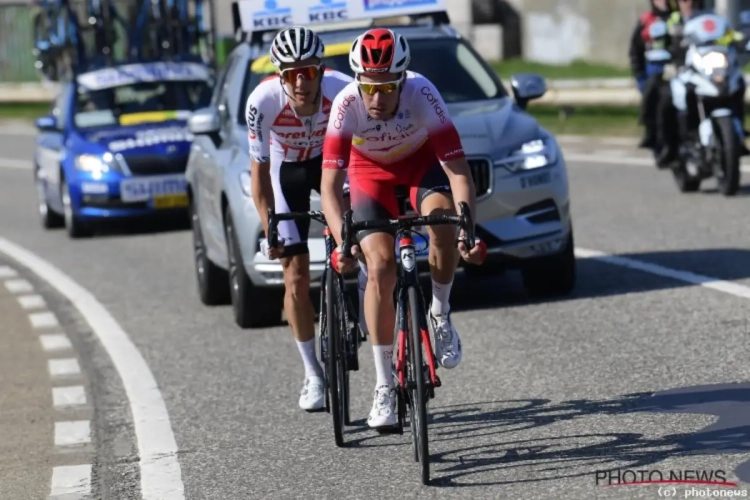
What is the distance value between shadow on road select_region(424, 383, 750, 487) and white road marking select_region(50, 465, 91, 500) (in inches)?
58.2

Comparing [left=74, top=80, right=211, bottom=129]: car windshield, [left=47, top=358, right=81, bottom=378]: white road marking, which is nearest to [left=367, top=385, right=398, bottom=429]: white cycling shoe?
[left=47, top=358, right=81, bottom=378]: white road marking

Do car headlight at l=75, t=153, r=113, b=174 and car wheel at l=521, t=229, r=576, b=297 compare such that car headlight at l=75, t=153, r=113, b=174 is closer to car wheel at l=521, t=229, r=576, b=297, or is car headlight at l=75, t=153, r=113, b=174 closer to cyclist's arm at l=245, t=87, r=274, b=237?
car wheel at l=521, t=229, r=576, b=297

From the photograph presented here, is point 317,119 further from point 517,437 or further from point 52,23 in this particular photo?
point 52,23

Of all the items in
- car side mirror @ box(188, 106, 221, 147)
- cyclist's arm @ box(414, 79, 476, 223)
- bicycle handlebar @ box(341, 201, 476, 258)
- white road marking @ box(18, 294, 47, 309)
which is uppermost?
cyclist's arm @ box(414, 79, 476, 223)

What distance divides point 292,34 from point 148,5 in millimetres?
16105

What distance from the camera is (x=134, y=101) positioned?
19531 mm

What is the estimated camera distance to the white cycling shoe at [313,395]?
Result: 8703mm

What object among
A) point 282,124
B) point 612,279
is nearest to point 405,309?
point 282,124

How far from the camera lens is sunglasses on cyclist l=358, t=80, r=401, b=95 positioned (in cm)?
756

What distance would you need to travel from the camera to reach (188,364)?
11.0 metres

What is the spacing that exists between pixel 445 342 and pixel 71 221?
1169 cm

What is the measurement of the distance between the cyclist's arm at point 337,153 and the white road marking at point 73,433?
195cm

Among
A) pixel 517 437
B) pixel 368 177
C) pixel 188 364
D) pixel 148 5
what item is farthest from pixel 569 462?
pixel 148 5

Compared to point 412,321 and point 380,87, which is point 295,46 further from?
point 412,321
